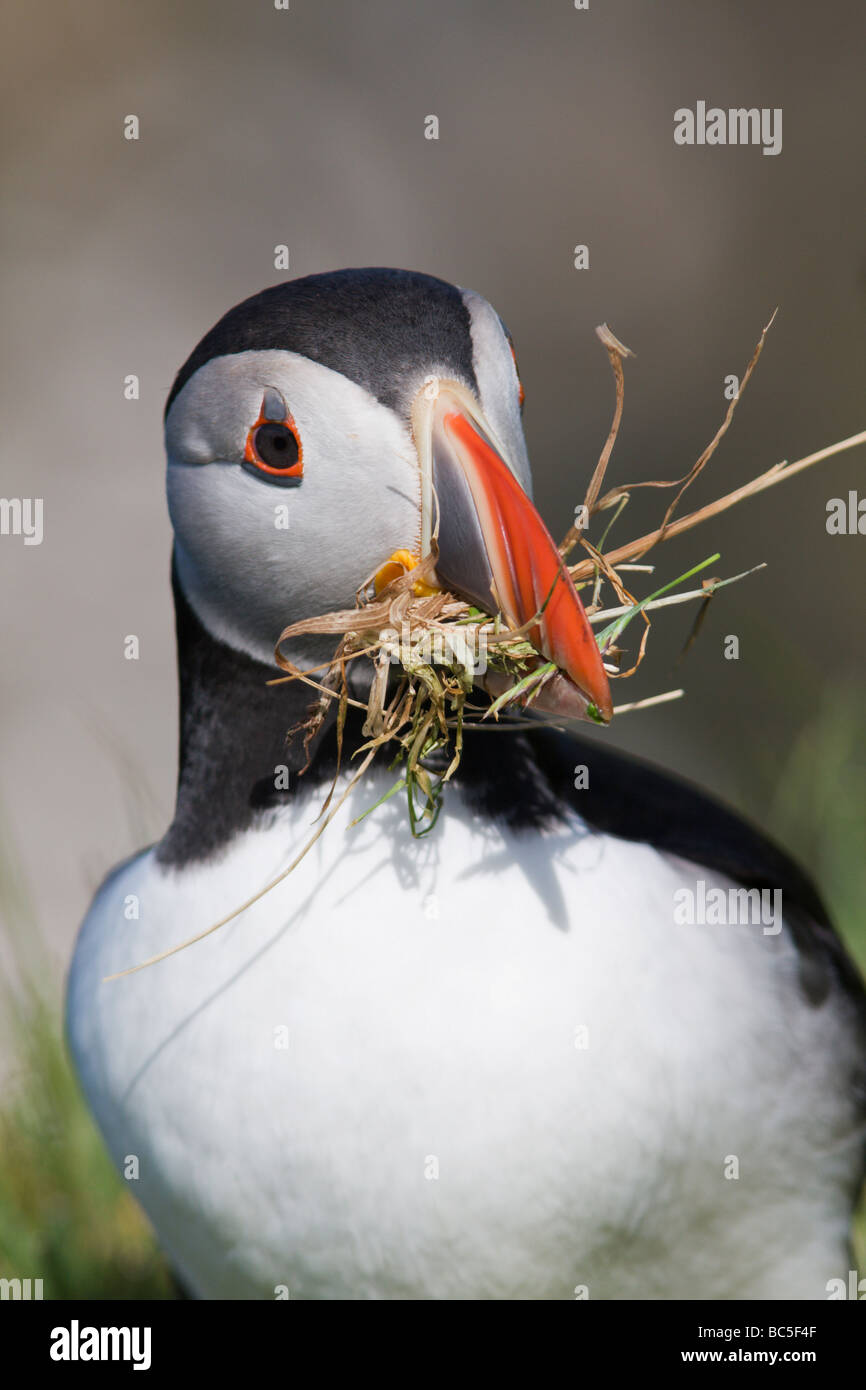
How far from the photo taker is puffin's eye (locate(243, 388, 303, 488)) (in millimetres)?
1947

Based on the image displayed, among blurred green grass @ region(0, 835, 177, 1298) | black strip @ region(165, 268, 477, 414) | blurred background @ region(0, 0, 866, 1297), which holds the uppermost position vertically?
blurred background @ region(0, 0, 866, 1297)

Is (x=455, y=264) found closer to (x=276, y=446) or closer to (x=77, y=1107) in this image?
(x=77, y=1107)

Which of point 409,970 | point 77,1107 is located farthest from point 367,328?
point 77,1107

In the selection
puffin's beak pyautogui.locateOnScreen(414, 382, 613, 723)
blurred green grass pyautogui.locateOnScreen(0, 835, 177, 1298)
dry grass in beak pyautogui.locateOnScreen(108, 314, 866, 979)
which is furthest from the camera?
blurred green grass pyautogui.locateOnScreen(0, 835, 177, 1298)

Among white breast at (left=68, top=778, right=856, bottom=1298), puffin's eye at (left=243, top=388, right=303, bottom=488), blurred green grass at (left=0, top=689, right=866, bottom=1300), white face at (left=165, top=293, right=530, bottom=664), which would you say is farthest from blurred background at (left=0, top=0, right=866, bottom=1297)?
puffin's eye at (left=243, top=388, right=303, bottom=488)

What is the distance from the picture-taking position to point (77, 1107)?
3.42 meters

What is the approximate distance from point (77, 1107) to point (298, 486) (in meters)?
2.08

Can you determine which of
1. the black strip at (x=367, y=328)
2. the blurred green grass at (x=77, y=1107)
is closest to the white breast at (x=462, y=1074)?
the black strip at (x=367, y=328)

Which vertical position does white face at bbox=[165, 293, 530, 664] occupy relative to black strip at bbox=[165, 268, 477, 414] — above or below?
below

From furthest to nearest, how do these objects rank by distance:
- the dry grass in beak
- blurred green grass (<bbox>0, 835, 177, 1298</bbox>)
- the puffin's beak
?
1. blurred green grass (<bbox>0, 835, 177, 1298</bbox>)
2. the dry grass in beak
3. the puffin's beak

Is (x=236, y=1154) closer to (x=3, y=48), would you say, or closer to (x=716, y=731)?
(x=716, y=731)

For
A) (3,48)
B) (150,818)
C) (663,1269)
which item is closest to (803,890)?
(663,1269)

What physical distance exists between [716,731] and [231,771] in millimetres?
3786

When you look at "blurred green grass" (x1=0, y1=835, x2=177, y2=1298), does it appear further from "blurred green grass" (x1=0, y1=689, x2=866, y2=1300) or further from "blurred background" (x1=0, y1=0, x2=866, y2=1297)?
"blurred background" (x1=0, y1=0, x2=866, y2=1297)
